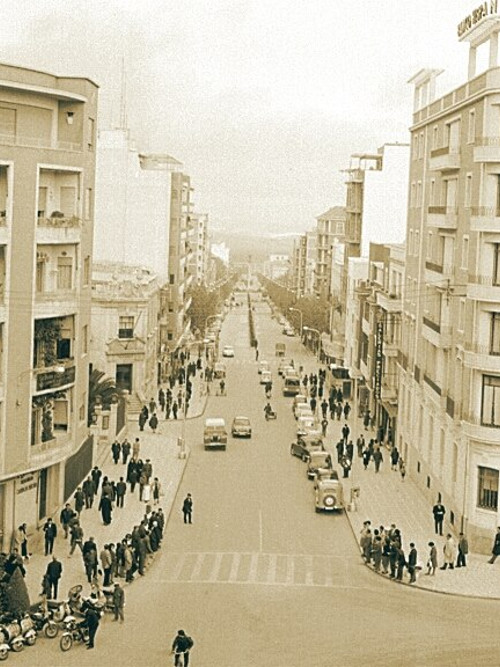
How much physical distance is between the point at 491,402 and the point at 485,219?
6364 millimetres

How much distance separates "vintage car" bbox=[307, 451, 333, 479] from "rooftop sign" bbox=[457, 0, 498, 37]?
19.8 metres

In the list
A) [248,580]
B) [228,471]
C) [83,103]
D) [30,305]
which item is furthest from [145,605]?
[228,471]

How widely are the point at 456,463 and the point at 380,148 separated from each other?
5923 centimetres

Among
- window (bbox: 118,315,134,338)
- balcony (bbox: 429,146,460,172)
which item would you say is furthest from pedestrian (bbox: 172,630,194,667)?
window (bbox: 118,315,134,338)

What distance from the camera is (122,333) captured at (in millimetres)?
→ 71000

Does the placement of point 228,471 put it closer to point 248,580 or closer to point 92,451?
point 92,451

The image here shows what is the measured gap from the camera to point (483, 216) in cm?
3975

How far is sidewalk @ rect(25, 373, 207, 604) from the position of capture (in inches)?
1346

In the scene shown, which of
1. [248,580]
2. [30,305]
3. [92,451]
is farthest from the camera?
[92,451]

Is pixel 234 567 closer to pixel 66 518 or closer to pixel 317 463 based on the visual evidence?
pixel 66 518

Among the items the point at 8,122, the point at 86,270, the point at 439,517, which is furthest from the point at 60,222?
the point at 439,517

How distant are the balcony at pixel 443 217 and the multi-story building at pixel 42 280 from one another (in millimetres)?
13840

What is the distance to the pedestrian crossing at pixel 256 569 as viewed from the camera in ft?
112

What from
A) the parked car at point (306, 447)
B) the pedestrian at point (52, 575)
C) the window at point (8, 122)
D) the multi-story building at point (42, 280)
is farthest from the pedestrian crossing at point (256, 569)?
the parked car at point (306, 447)
